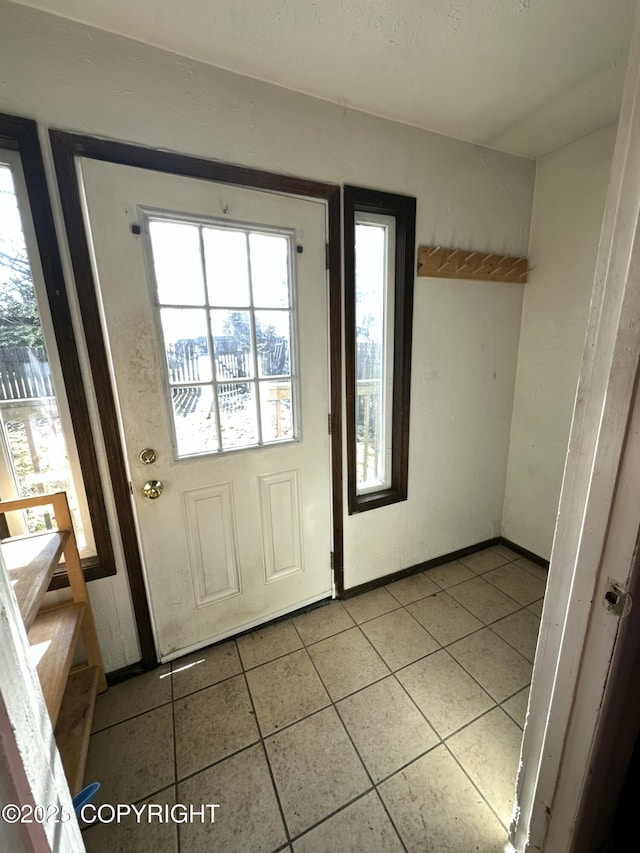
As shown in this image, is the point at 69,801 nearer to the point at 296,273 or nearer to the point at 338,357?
the point at 338,357

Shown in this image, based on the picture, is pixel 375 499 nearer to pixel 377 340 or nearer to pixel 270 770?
pixel 377 340

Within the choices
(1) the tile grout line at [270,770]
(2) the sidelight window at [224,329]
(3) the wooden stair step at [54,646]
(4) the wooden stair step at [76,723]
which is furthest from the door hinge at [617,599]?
(4) the wooden stair step at [76,723]

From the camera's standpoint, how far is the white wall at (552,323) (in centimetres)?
175

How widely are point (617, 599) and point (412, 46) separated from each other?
1741 mm

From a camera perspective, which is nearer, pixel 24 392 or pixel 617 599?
pixel 617 599

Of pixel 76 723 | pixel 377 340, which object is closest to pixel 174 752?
pixel 76 723

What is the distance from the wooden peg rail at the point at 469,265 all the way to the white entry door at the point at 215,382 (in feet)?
1.93


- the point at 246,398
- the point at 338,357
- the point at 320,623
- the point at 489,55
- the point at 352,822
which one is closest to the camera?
the point at 352,822

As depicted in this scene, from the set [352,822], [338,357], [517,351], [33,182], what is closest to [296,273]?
[338,357]

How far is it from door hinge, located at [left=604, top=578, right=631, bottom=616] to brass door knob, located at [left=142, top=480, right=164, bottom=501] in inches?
56.4

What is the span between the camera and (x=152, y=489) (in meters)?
1.37

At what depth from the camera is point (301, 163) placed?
1387 millimetres

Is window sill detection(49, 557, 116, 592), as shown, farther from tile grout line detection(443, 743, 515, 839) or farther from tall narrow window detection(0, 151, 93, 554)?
tile grout line detection(443, 743, 515, 839)

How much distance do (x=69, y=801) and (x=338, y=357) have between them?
1.51m
